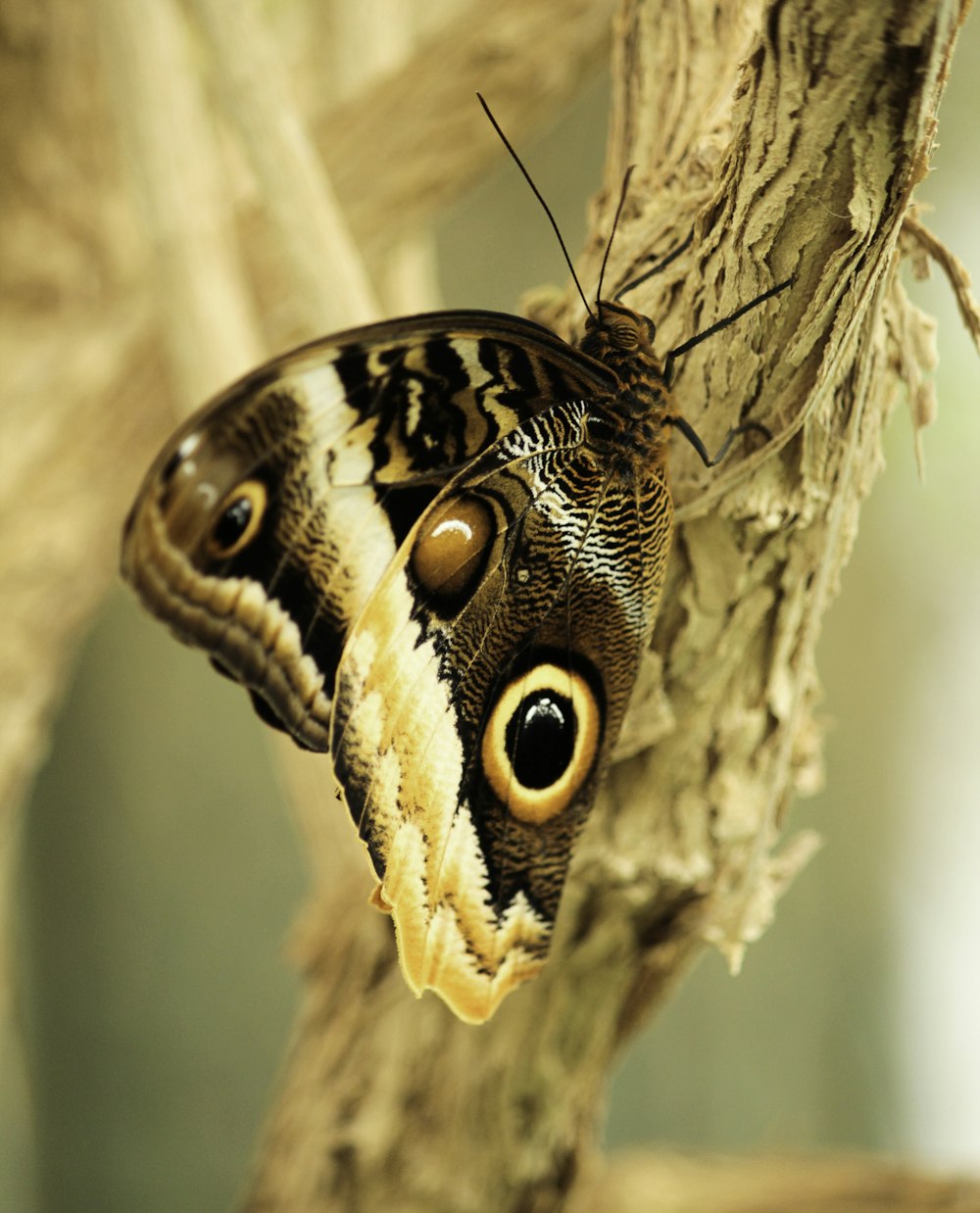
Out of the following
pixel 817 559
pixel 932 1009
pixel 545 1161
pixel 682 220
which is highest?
pixel 682 220

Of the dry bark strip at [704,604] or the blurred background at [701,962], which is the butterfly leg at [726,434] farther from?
the blurred background at [701,962]

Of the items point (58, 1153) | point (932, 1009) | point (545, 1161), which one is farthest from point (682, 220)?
point (58, 1153)

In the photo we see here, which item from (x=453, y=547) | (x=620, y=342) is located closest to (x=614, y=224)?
Answer: (x=620, y=342)

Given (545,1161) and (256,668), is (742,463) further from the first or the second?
(545,1161)

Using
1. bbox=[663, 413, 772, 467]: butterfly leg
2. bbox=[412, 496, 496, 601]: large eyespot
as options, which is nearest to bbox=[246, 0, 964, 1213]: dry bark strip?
bbox=[663, 413, 772, 467]: butterfly leg

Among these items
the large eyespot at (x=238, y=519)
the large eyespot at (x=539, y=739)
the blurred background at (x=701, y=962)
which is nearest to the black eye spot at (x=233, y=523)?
the large eyespot at (x=238, y=519)

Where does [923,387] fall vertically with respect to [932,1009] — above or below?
above
